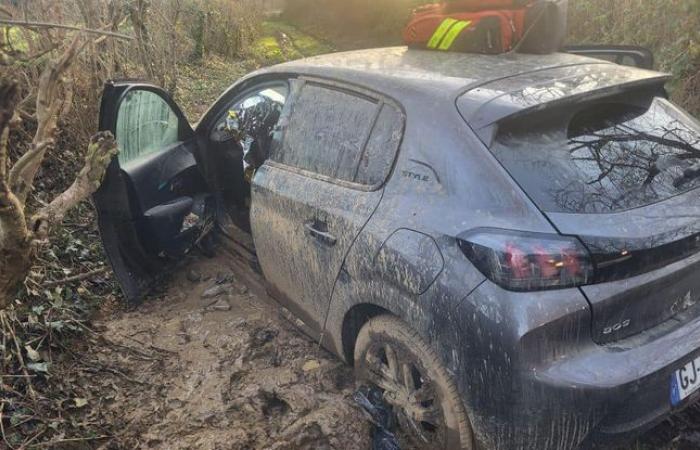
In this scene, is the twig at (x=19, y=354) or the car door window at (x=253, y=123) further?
the car door window at (x=253, y=123)

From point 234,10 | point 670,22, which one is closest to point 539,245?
point 670,22

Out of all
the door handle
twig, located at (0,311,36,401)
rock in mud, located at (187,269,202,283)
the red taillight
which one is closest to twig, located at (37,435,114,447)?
twig, located at (0,311,36,401)

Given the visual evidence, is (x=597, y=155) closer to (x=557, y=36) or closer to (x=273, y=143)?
(x=557, y=36)

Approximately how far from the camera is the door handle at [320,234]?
8.57ft

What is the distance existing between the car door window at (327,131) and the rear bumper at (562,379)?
1.03 metres

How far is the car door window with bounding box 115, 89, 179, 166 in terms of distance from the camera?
348 centimetres

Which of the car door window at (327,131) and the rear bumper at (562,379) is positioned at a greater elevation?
the car door window at (327,131)

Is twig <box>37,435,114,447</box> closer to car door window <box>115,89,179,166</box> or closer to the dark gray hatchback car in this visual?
the dark gray hatchback car

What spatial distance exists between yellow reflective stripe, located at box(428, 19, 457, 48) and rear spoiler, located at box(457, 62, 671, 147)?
79cm

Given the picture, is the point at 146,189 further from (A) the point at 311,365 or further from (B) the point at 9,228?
(A) the point at 311,365

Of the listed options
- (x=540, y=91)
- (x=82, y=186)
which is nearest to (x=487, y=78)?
(x=540, y=91)

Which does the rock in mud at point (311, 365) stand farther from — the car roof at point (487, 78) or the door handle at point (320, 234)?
the car roof at point (487, 78)

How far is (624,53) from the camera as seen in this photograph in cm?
355

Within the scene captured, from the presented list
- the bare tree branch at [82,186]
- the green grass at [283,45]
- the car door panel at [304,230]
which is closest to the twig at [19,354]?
the bare tree branch at [82,186]
